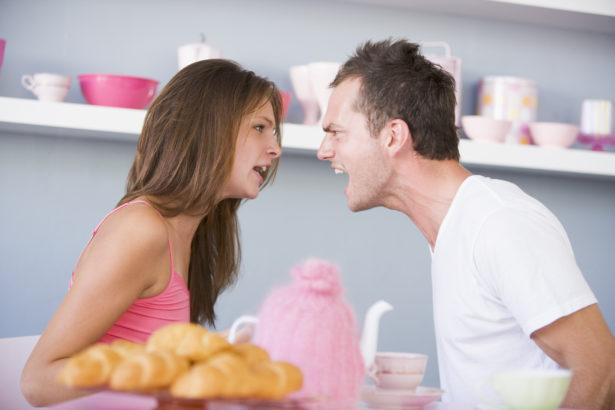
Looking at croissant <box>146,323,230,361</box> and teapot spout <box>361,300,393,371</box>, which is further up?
croissant <box>146,323,230,361</box>

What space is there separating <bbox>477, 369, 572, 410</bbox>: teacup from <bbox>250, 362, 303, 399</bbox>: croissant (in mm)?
233

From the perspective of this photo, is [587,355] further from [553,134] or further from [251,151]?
[553,134]

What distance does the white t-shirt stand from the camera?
38.7 inches

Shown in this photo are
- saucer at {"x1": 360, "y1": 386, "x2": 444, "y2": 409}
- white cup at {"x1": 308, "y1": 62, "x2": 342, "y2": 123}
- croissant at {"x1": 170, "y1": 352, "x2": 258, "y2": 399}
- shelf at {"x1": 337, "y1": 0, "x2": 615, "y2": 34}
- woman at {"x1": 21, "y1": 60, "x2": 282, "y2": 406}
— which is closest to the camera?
croissant at {"x1": 170, "y1": 352, "x2": 258, "y2": 399}

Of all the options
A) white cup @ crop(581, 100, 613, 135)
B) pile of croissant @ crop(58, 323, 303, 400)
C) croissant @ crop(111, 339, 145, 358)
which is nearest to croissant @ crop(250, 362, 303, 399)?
pile of croissant @ crop(58, 323, 303, 400)

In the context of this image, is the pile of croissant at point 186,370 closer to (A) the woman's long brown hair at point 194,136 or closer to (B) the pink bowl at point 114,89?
(A) the woman's long brown hair at point 194,136

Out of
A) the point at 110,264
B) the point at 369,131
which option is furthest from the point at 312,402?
the point at 369,131

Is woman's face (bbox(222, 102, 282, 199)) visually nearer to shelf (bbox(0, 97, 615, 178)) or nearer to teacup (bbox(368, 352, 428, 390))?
shelf (bbox(0, 97, 615, 178))

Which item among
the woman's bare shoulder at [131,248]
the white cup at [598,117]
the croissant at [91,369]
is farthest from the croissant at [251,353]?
the white cup at [598,117]

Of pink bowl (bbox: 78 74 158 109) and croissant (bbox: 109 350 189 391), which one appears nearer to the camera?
croissant (bbox: 109 350 189 391)

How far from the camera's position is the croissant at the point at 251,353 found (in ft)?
2.14

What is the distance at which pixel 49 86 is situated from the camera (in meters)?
1.64

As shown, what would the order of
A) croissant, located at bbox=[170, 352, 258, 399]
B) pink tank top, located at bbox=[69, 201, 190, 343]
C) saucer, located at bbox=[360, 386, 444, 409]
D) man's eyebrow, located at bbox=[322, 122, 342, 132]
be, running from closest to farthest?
croissant, located at bbox=[170, 352, 258, 399] → saucer, located at bbox=[360, 386, 444, 409] → pink tank top, located at bbox=[69, 201, 190, 343] → man's eyebrow, located at bbox=[322, 122, 342, 132]

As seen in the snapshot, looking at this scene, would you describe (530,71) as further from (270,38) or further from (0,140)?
(0,140)
